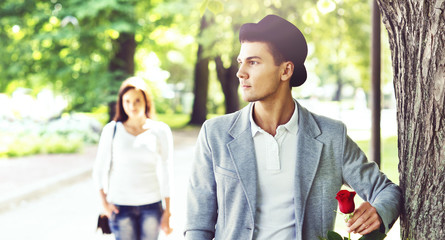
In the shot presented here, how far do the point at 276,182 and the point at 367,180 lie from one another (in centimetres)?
38

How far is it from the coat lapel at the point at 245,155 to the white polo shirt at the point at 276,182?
0.04 metres

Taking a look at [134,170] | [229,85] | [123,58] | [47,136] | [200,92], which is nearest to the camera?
[134,170]

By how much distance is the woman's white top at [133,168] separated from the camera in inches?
199

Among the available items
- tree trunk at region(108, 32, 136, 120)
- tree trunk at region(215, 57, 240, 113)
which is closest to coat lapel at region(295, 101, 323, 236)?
tree trunk at region(108, 32, 136, 120)

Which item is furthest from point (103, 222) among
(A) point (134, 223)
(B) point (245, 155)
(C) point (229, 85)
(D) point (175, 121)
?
(D) point (175, 121)

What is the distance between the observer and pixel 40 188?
11.1 meters

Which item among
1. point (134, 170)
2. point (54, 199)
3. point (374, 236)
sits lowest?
point (54, 199)

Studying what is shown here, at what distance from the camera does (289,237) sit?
254 centimetres

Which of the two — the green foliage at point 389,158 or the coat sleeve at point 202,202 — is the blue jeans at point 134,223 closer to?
the coat sleeve at point 202,202

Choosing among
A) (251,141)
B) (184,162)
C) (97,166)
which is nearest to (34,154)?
(184,162)

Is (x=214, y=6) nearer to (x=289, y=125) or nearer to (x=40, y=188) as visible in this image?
(x=289, y=125)

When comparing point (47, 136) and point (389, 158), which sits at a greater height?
point (47, 136)

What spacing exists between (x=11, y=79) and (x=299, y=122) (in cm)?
2096

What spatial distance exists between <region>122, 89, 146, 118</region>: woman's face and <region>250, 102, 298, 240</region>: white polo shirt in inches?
109
